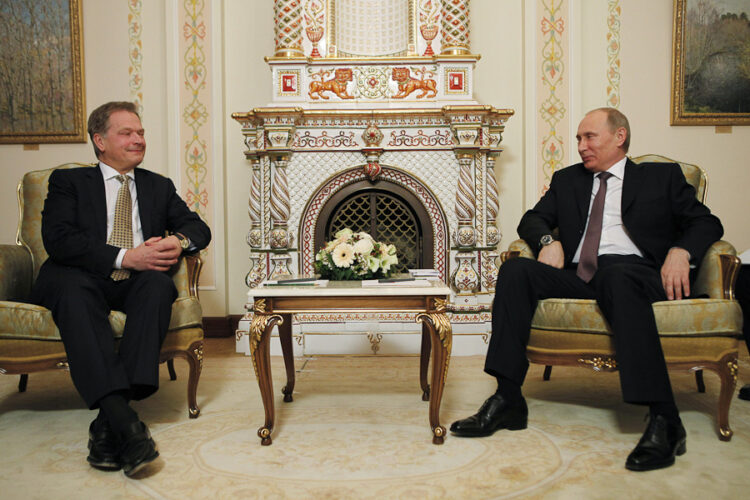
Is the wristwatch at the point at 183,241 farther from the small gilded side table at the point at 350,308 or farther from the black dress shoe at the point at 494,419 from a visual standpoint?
the black dress shoe at the point at 494,419

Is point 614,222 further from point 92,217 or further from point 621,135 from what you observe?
point 92,217

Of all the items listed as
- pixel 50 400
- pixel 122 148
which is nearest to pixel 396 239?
pixel 122 148

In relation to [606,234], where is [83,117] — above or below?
above

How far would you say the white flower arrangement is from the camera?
263 centimetres

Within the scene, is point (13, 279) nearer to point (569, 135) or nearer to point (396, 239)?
point (396, 239)

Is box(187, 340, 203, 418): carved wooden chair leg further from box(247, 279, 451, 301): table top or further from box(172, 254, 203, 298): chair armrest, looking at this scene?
box(247, 279, 451, 301): table top

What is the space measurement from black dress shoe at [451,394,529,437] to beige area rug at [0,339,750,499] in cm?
A: 4

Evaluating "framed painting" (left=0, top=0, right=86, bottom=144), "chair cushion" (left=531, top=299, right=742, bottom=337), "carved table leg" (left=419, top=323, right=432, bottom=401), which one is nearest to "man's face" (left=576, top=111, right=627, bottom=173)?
"chair cushion" (left=531, top=299, right=742, bottom=337)

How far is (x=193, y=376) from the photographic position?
2.69 metres

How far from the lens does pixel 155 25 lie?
4777mm

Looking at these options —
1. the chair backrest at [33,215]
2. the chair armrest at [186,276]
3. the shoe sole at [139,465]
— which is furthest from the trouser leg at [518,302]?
the chair backrest at [33,215]

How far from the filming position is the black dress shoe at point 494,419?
2328 mm

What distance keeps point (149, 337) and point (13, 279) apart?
3.17 feet

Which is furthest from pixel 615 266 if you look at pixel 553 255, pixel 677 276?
pixel 553 255
